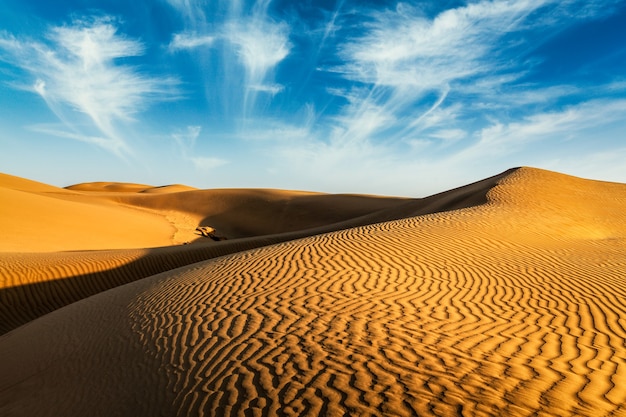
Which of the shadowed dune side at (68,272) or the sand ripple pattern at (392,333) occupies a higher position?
the sand ripple pattern at (392,333)

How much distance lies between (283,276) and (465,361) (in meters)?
3.86

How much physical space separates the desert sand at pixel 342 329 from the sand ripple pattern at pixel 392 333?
2cm

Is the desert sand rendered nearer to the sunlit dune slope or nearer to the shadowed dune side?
the shadowed dune side

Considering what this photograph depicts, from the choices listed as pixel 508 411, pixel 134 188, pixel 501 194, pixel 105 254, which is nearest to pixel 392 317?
pixel 508 411

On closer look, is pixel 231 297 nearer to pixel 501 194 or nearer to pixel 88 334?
pixel 88 334

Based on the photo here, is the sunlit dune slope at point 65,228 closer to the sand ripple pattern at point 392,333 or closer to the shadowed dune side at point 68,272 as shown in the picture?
the shadowed dune side at point 68,272

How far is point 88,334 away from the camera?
571 cm

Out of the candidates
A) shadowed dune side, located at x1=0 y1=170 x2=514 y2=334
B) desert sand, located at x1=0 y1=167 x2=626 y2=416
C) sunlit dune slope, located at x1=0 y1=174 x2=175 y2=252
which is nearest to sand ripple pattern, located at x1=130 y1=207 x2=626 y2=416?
desert sand, located at x1=0 y1=167 x2=626 y2=416

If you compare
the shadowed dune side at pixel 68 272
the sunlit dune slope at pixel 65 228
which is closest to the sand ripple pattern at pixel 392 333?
the shadowed dune side at pixel 68 272

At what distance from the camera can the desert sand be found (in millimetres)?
3152

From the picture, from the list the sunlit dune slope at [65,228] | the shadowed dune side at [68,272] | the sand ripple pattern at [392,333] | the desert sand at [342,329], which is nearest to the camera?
the sand ripple pattern at [392,333]

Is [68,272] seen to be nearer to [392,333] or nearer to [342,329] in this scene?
[342,329]

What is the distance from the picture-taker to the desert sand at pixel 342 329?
3.15m

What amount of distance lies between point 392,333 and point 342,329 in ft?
1.85
